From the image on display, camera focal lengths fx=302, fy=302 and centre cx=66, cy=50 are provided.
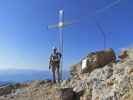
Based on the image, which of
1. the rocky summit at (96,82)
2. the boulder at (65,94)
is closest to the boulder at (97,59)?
the rocky summit at (96,82)

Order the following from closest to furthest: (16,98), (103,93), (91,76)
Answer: (103,93) → (91,76) → (16,98)

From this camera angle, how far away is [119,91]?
18766 mm

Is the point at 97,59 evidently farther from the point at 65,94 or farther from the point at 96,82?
the point at 65,94

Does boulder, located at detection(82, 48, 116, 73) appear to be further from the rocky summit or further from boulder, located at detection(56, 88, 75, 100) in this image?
boulder, located at detection(56, 88, 75, 100)

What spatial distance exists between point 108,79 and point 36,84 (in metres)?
12.6

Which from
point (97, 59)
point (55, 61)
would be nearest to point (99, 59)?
point (97, 59)

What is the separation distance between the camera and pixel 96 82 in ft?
73.3

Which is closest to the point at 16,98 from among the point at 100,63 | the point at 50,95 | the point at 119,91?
the point at 50,95

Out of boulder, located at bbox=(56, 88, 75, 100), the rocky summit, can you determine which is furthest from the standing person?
boulder, located at bbox=(56, 88, 75, 100)

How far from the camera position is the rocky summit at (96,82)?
19.1 m

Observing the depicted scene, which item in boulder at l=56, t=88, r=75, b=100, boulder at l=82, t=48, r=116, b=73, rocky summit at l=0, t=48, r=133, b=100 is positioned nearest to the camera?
rocky summit at l=0, t=48, r=133, b=100

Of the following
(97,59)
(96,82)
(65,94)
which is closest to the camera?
(96,82)

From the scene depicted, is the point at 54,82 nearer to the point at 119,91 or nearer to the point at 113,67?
the point at 113,67

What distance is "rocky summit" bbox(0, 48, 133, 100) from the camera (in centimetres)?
1914
